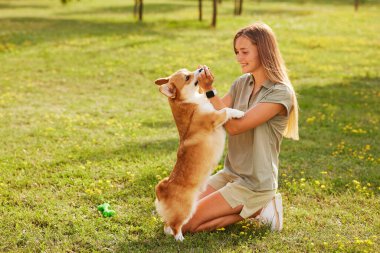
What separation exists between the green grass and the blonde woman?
0.73ft

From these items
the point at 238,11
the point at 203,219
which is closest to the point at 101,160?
the point at 203,219

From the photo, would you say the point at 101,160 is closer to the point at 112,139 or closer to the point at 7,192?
the point at 112,139

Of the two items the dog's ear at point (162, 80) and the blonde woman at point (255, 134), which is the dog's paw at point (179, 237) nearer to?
the blonde woman at point (255, 134)

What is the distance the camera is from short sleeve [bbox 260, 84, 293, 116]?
186 inches

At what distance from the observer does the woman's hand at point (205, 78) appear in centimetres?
454

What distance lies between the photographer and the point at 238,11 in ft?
101

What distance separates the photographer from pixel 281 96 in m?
4.73

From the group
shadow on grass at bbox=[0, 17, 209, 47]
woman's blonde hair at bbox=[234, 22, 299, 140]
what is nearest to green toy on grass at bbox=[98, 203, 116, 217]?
woman's blonde hair at bbox=[234, 22, 299, 140]

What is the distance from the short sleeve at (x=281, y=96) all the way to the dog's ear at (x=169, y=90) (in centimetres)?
88

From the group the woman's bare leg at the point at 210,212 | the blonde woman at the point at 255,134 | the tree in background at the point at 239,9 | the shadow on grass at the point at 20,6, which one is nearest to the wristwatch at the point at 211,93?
the blonde woman at the point at 255,134

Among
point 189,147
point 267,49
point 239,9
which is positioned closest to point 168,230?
point 189,147

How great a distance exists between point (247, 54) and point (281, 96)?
0.54 metres

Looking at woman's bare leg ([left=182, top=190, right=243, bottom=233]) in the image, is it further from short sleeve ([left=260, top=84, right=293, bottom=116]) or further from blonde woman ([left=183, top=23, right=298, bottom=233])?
short sleeve ([left=260, top=84, right=293, bottom=116])

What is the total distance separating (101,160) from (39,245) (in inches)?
104
